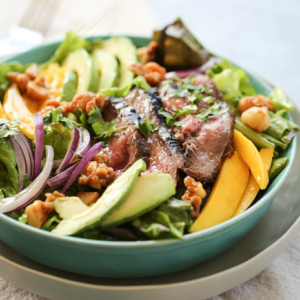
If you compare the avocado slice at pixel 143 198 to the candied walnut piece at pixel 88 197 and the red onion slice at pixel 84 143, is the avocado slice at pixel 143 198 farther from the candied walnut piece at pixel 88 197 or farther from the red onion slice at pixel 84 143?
the red onion slice at pixel 84 143

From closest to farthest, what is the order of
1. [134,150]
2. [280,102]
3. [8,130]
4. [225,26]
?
[8,130] → [134,150] → [280,102] → [225,26]

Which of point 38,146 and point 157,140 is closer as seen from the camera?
point 38,146

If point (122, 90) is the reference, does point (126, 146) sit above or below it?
below

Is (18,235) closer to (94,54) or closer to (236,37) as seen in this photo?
(94,54)

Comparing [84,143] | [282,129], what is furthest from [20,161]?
[282,129]

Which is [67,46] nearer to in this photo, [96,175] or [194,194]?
[96,175]

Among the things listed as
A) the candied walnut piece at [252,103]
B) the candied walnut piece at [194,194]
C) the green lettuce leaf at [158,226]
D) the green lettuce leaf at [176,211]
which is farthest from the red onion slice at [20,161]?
the candied walnut piece at [252,103]

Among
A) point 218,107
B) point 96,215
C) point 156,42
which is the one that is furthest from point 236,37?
point 96,215
